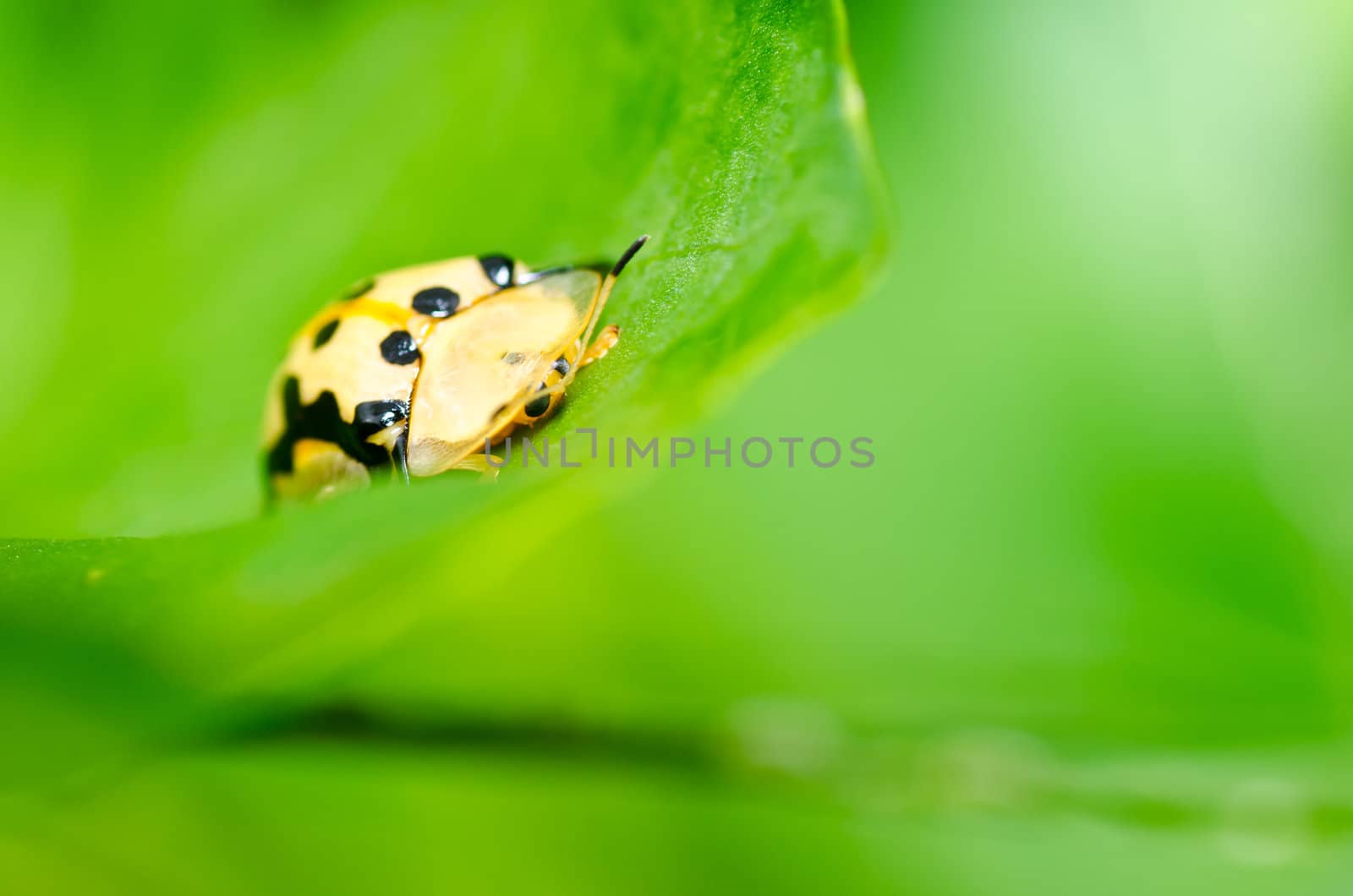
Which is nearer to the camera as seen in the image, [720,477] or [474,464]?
[474,464]

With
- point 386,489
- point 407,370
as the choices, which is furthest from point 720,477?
point 386,489

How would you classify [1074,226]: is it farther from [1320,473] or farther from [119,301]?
[119,301]

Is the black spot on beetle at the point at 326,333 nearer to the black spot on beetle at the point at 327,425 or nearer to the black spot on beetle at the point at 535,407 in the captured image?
the black spot on beetle at the point at 327,425

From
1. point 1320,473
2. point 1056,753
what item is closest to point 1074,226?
point 1320,473

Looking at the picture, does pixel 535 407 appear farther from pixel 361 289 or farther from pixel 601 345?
pixel 361 289

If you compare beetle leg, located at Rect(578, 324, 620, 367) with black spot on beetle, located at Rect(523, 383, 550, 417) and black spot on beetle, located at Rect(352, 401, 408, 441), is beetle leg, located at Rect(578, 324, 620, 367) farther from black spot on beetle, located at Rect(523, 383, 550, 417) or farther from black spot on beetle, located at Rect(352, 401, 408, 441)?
black spot on beetle, located at Rect(352, 401, 408, 441)

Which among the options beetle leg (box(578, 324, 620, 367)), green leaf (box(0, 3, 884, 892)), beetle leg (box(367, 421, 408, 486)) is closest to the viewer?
green leaf (box(0, 3, 884, 892))

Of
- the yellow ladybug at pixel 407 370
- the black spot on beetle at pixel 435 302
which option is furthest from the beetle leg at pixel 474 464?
the black spot on beetle at pixel 435 302

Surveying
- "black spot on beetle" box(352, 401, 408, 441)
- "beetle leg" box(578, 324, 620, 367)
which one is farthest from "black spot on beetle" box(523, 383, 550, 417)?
"black spot on beetle" box(352, 401, 408, 441)
